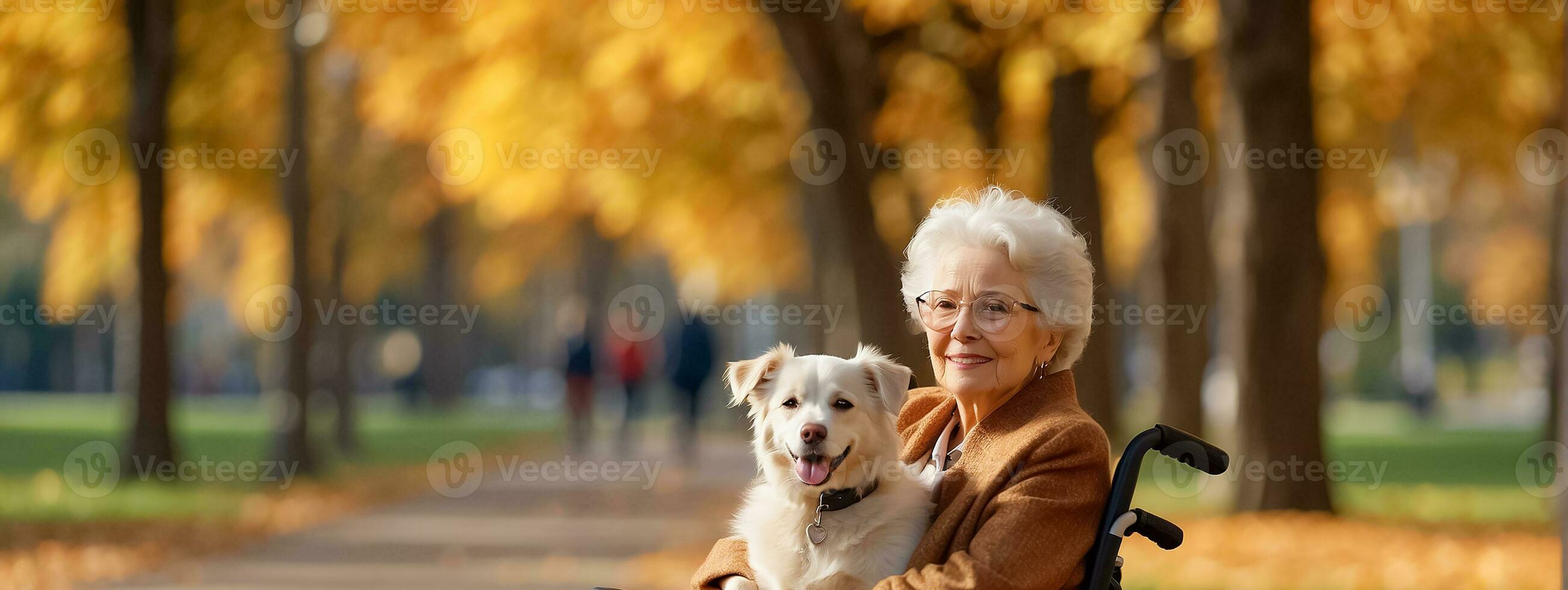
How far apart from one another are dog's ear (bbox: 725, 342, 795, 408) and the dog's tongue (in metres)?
0.32

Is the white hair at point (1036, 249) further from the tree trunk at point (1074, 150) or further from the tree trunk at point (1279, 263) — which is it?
the tree trunk at point (1074, 150)

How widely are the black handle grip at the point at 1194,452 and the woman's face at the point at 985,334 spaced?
40 cm

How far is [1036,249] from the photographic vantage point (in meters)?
4.22

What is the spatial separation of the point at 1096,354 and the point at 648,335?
1207 centimetres

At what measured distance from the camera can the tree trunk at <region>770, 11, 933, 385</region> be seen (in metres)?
13.6

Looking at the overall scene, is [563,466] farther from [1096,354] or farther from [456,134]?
[1096,354]

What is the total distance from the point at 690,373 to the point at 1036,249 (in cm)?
1652

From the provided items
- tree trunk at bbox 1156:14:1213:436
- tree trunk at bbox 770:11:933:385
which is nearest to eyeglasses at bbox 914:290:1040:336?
tree trunk at bbox 770:11:933:385

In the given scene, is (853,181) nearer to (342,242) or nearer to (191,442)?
(342,242)

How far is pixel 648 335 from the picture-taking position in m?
29.0

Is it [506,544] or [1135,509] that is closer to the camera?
[1135,509]

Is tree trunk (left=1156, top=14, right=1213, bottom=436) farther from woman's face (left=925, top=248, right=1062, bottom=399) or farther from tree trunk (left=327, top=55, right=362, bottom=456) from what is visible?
woman's face (left=925, top=248, right=1062, bottom=399)

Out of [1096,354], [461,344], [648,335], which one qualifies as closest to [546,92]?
[1096,354]

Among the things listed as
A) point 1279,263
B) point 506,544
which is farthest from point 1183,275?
point 506,544
